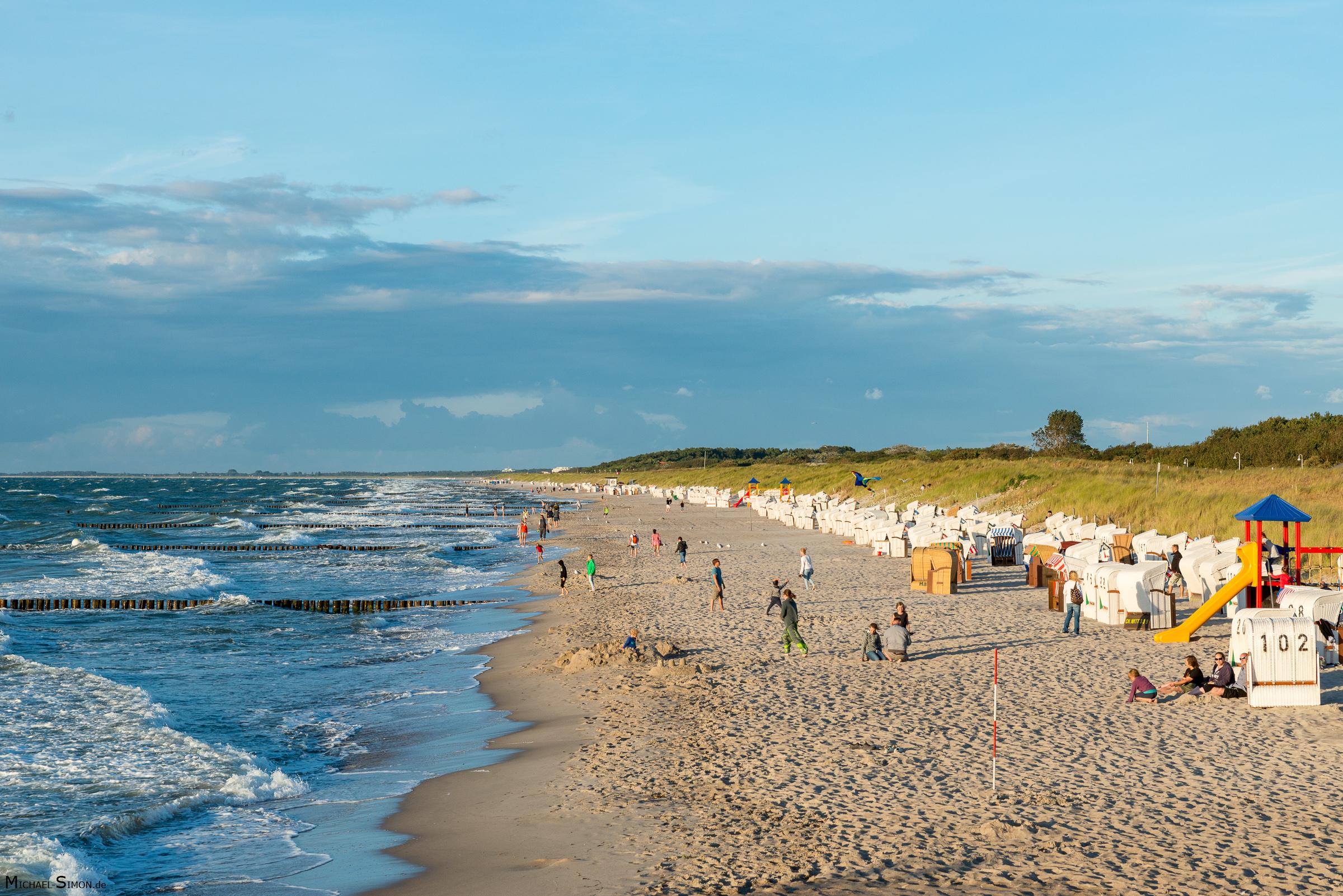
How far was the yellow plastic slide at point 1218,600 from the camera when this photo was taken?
1850 centimetres

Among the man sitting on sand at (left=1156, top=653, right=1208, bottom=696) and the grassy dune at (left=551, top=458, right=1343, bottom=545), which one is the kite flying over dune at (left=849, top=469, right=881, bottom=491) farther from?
the man sitting on sand at (left=1156, top=653, right=1208, bottom=696)

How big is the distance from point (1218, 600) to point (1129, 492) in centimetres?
2403

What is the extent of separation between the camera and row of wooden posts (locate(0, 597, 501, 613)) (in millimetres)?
29688

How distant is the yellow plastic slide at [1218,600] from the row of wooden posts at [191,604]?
18761 millimetres

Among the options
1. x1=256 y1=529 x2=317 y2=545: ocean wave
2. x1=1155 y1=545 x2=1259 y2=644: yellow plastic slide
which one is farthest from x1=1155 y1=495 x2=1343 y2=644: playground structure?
x1=256 y1=529 x2=317 y2=545: ocean wave

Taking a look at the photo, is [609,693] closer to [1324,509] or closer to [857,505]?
[1324,509]

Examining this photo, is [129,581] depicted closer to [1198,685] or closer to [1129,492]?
[1198,685]

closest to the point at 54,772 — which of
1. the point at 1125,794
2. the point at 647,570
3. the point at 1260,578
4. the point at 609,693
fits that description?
the point at 609,693

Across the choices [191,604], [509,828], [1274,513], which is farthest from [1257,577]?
[191,604]

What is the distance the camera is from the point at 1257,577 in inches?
699

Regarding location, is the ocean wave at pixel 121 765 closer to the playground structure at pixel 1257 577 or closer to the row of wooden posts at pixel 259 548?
the playground structure at pixel 1257 577

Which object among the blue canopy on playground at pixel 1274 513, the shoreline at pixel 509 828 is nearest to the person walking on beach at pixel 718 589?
the shoreline at pixel 509 828

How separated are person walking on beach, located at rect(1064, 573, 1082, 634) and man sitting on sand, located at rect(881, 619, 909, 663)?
4.23m

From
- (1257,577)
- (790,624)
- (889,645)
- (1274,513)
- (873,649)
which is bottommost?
(873,649)
